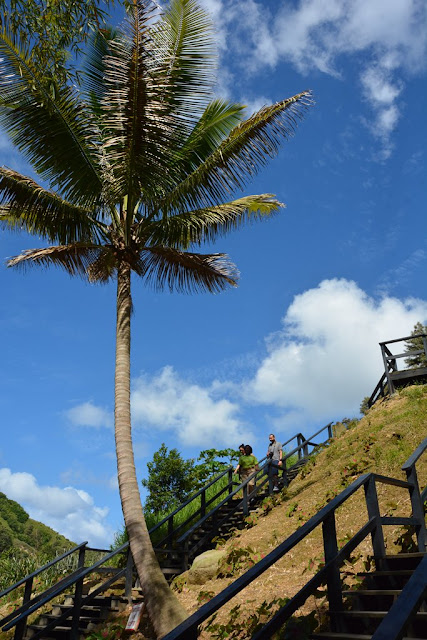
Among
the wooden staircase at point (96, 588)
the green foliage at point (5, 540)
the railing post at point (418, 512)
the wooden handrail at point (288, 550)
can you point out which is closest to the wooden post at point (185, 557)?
the wooden staircase at point (96, 588)

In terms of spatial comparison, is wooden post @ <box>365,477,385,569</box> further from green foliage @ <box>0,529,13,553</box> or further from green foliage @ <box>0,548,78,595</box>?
green foliage @ <box>0,529,13,553</box>

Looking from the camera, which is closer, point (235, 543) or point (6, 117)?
point (6, 117)

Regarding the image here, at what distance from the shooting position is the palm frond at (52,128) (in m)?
9.54

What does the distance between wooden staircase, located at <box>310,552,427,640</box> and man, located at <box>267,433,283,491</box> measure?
897cm

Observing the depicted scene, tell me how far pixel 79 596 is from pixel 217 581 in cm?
252

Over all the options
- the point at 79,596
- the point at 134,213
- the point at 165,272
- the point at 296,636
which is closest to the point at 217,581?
the point at 79,596

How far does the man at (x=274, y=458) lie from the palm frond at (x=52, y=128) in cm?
837

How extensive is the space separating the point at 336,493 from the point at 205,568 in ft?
10.7

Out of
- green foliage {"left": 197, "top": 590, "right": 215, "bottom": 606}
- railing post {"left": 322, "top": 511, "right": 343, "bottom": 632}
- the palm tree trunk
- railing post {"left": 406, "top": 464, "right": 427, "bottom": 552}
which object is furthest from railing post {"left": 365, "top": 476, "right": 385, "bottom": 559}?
green foliage {"left": 197, "top": 590, "right": 215, "bottom": 606}

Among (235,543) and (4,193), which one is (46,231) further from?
(235,543)

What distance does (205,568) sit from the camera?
34.7 feet

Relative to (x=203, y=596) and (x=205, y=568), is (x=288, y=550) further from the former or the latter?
(x=205, y=568)

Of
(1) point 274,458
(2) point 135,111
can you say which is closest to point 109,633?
(1) point 274,458

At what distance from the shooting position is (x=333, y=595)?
4.62m
